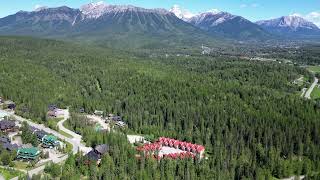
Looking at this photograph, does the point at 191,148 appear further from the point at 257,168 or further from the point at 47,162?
the point at 47,162

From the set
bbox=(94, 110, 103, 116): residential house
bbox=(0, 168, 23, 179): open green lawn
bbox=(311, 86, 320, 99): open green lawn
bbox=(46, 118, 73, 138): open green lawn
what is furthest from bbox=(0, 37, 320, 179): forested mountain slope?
bbox=(0, 168, 23, 179): open green lawn

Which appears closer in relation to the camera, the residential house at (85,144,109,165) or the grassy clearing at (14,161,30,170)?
the grassy clearing at (14,161,30,170)

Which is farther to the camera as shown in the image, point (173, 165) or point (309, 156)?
point (309, 156)

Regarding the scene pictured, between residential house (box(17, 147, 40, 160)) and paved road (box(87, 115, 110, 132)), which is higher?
residential house (box(17, 147, 40, 160))

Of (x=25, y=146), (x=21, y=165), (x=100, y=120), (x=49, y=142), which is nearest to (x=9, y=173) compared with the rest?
(x=21, y=165)

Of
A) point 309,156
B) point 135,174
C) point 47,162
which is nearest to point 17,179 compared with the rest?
point 47,162

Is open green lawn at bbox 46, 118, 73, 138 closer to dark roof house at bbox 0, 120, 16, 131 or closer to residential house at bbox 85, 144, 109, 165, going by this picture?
dark roof house at bbox 0, 120, 16, 131
